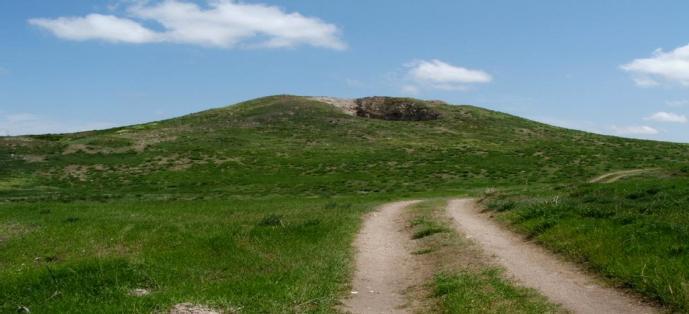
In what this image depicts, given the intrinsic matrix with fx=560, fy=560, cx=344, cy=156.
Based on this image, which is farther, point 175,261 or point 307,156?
point 307,156

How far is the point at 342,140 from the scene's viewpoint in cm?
8425

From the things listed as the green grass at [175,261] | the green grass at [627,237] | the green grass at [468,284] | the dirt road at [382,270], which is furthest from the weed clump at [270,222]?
the green grass at [627,237]

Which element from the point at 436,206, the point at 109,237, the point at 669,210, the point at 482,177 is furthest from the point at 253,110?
the point at 669,210

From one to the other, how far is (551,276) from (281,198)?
31625mm

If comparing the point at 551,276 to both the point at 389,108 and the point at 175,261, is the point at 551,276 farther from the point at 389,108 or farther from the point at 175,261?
the point at 389,108

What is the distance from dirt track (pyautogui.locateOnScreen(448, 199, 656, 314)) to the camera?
10469mm

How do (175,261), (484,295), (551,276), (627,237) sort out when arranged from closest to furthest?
1. (484,295)
2. (551,276)
3. (627,237)
4. (175,261)

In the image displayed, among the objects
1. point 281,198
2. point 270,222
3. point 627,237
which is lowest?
point 281,198

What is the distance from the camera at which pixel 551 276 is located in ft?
42.3

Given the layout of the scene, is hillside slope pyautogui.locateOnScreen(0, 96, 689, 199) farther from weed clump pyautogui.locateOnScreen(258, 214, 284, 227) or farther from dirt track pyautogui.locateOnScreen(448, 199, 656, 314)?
dirt track pyautogui.locateOnScreen(448, 199, 656, 314)

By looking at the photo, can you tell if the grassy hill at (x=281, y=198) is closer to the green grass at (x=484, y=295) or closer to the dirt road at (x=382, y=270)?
the dirt road at (x=382, y=270)

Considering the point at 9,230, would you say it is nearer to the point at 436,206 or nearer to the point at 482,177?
the point at 436,206

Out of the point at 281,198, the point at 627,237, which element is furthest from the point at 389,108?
the point at 627,237

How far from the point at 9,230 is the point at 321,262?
16457 millimetres
